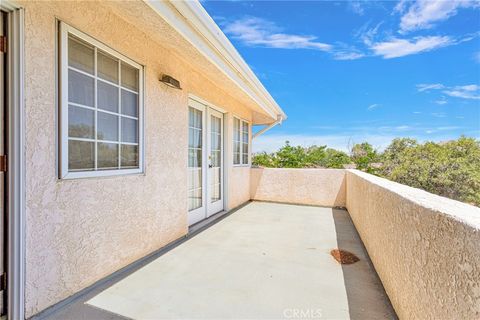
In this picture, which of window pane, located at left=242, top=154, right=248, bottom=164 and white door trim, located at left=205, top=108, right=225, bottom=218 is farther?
window pane, located at left=242, top=154, right=248, bottom=164

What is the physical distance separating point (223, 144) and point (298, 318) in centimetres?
496

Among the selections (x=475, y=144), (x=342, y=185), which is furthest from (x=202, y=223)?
(x=475, y=144)

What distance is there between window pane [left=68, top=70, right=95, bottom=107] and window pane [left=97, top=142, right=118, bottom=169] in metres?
0.53

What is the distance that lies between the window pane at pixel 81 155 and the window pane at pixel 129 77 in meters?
1.03

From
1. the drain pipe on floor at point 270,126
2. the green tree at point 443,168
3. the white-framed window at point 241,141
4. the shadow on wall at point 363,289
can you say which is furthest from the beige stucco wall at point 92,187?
the green tree at point 443,168

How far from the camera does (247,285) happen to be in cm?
294

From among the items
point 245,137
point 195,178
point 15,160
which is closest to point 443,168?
point 245,137

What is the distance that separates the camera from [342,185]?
7.85m

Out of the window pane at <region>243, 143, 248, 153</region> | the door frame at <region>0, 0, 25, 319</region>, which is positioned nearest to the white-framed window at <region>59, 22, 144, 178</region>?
the door frame at <region>0, 0, 25, 319</region>

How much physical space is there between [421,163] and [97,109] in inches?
636

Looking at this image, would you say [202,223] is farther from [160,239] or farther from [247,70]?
[247,70]

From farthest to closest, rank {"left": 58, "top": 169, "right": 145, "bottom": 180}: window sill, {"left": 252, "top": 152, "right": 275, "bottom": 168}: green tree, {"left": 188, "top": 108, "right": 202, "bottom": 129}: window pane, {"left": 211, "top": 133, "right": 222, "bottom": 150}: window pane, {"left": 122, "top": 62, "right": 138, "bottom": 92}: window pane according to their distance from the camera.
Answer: {"left": 252, "top": 152, "right": 275, "bottom": 168}: green tree < {"left": 211, "top": 133, "right": 222, "bottom": 150}: window pane < {"left": 188, "top": 108, "right": 202, "bottom": 129}: window pane < {"left": 122, "top": 62, "right": 138, "bottom": 92}: window pane < {"left": 58, "top": 169, "right": 145, "bottom": 180}: window sill

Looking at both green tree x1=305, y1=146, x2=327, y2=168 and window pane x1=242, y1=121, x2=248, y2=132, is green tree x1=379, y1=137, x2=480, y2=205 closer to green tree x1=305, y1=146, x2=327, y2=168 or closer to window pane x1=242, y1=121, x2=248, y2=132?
green tree x1=305, y1=146, x2=327, y2=168

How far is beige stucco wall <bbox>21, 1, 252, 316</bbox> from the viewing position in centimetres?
224
